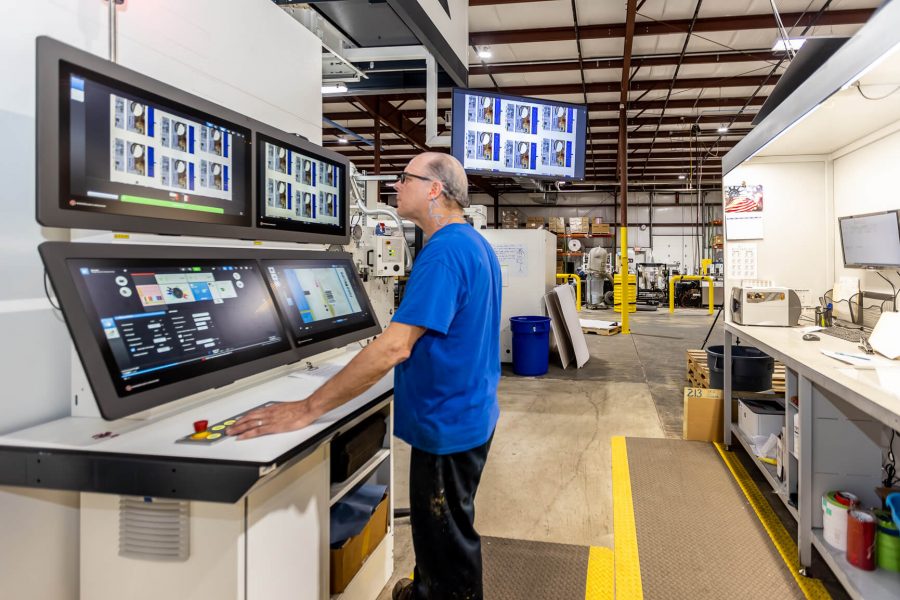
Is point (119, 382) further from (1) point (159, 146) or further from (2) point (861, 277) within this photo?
(2) point (861, 277)

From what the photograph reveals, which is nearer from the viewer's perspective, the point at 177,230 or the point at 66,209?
the point at 66,209

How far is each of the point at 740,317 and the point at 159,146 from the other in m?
3.68

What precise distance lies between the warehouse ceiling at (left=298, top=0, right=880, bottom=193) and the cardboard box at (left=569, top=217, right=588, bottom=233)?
2726 mm

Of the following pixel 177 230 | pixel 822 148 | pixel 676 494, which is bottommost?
pixel 676 494

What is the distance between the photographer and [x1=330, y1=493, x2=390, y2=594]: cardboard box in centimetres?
174

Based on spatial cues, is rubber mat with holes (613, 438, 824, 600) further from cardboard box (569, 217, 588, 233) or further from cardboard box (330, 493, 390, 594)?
cardboard box (569, 217, 588, 233)

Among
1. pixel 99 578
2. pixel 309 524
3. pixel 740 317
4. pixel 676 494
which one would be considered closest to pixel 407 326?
pixel 309 524

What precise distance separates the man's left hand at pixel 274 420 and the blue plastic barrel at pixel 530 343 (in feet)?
15.8

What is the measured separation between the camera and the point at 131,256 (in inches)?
50.9

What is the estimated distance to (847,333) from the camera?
3.07m

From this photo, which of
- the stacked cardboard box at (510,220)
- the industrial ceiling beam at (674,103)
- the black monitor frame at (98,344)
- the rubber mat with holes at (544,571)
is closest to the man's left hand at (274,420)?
the black monitor frame at (98,344)

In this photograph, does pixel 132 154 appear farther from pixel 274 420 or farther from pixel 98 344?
pixel 274 420

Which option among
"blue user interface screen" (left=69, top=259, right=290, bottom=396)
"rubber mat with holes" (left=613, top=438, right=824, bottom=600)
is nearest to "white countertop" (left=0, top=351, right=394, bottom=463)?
"blue user interface screen" (left=69, top=259, right=290, bottom=396)

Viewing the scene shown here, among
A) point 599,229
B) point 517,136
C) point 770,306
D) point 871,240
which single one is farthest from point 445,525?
point 599,229
